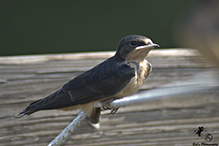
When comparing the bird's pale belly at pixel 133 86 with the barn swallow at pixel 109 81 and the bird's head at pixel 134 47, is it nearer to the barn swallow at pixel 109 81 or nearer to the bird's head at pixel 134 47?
the barn swallow at pixel 109 81

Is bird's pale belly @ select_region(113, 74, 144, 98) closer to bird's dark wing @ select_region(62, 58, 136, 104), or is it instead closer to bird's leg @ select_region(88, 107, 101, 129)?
bird's dark wing @ select_region(62, 58, 136, 104)

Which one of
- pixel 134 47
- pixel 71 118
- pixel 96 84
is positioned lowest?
pixel 71 118

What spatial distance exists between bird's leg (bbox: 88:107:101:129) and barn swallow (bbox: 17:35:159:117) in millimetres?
25

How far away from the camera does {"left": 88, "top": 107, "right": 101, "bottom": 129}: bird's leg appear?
132 centimetres

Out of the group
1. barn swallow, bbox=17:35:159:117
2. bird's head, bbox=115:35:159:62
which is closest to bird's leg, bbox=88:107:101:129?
barn swallow, bbox=17:35:159:117

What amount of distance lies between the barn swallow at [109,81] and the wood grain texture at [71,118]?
9 cm

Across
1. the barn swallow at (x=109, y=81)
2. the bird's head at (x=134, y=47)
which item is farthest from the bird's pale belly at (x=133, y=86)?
the bird's head at (x=134, y=47)

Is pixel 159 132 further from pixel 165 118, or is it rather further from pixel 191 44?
pixel 191 44

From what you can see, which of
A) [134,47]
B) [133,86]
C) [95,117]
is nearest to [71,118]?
[95,117]

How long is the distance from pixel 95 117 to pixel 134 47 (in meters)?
0.36

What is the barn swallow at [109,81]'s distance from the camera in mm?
1402

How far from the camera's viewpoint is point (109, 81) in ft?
4.74

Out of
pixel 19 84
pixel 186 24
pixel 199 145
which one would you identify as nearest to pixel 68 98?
pixel 19 84

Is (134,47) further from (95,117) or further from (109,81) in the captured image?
(95,117)
